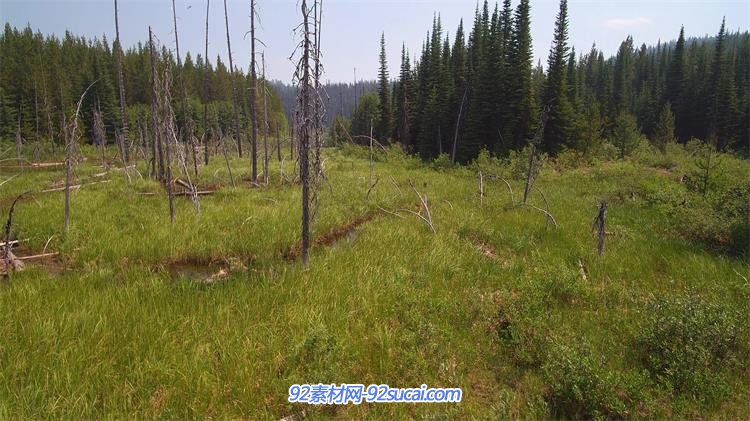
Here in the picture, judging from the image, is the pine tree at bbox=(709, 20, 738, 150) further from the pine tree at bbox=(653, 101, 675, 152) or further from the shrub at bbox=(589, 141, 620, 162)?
the shrub at bbox=(589, 141, 620, 162)

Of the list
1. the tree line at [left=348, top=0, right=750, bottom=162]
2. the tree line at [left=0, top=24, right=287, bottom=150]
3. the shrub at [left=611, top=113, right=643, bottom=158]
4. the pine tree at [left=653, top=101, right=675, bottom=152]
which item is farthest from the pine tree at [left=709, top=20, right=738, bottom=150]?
the tree line at [left=0, top=24, right=287, bottom=150]

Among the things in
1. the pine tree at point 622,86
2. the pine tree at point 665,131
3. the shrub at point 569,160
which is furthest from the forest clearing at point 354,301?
the pine tree at point 622,86

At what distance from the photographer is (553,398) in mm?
4512

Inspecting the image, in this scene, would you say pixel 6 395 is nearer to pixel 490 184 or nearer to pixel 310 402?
pixel 310 402

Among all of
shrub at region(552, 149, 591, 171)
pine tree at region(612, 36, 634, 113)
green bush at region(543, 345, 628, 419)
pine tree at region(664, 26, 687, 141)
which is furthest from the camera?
pine tree at region(612, 36, 634, 113)

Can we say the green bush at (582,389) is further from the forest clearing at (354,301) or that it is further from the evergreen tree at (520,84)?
the evergreen tree at (520,84)

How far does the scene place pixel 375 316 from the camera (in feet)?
20.0

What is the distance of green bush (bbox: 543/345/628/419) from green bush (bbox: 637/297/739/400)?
77 cm

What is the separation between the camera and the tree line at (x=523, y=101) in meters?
34.4

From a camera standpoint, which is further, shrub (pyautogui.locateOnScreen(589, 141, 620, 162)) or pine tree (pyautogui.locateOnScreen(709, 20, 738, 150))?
pine tree (pyautogui.locateOnScreen(709, 20, 738, 150))

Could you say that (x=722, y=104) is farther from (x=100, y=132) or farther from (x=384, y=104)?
(x=100, y=132)

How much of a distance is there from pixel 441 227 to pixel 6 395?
989 centimetres

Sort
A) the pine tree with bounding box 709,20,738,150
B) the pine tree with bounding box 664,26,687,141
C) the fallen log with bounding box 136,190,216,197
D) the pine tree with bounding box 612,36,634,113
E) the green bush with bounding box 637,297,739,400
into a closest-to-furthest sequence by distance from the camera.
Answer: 1. the green bush with bounding box 637,297,739,400
2. the fallen log with bounding box 136,190,216,197
3. the pine tree with bounding box 709,20,738,150
4. the pine tree with bounding box 664,26,687,141
5. the pine tree with bounding box 612,36,634,113

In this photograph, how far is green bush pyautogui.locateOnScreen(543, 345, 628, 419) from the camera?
4.20 metres
